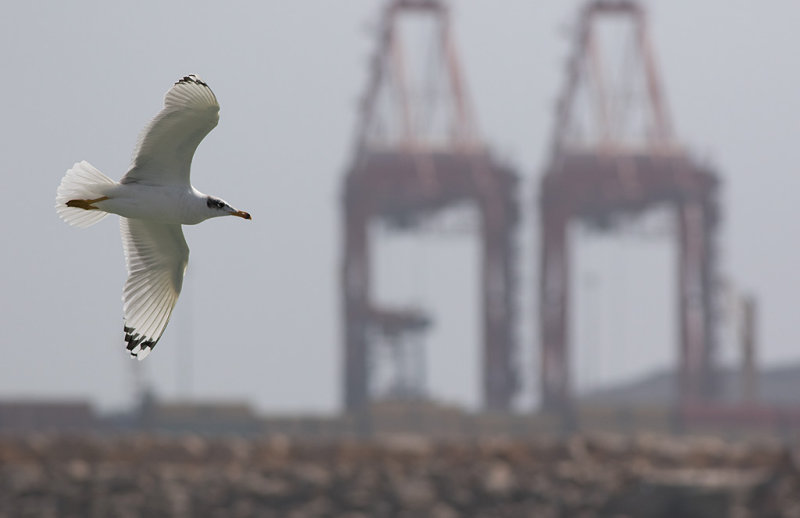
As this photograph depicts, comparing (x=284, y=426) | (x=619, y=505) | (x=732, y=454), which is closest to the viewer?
(x=619, y=505)

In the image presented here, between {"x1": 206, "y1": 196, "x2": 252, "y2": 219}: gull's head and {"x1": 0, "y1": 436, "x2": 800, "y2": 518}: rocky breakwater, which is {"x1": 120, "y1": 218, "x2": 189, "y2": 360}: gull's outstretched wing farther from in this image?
{"x1": 0, "y1": 436, "x2": 800, "y2": 518}: rocky breakwater

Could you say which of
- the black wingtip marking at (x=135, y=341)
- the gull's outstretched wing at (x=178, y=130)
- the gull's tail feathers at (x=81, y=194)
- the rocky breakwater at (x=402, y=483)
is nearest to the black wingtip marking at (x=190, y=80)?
the gull's outstretched wing at (x=178, y=130)

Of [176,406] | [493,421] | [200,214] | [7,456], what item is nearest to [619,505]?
[7,456]

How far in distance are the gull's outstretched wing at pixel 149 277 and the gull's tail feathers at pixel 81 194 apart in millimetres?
194

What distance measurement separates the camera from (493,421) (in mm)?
69312

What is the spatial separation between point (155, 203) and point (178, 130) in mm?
777

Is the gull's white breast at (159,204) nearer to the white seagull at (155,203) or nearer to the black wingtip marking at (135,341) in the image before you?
the white seagull at (155,203)

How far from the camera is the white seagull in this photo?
6.51m

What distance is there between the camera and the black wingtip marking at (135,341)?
6.64 metres

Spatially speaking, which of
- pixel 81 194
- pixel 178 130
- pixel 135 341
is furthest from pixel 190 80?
pixel 135 341

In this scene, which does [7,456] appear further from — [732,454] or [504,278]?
[504,278]

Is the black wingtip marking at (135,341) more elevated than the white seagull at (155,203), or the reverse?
the white seagull at (155,203)

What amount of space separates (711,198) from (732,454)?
136 ft

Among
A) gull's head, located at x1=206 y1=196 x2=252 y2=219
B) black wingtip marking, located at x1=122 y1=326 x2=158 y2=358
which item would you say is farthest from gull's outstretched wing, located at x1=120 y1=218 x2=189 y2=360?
gull's head, located at x1=206 y1=196 x2=252 y2=219
